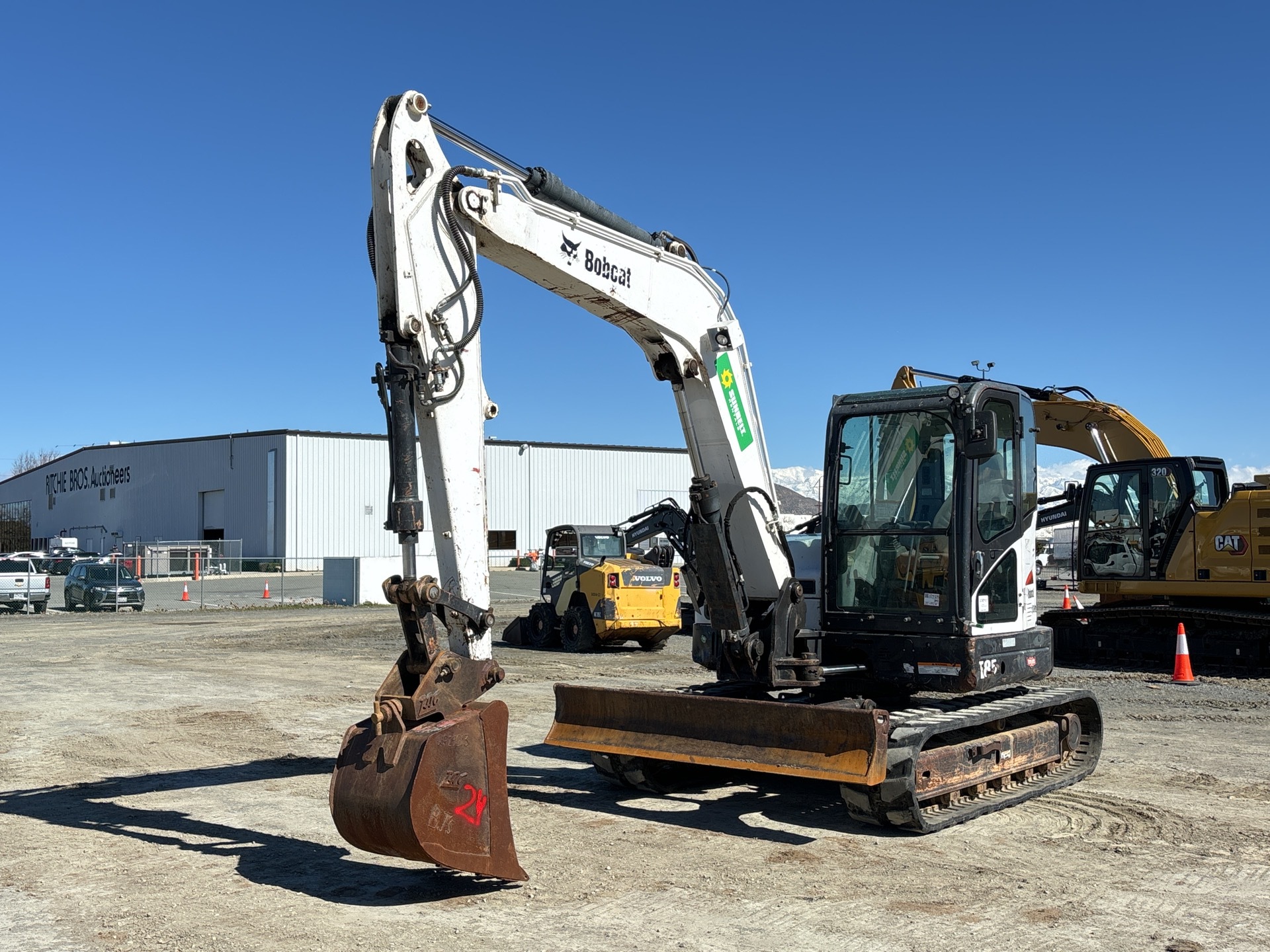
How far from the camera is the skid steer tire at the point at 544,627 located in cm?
2125

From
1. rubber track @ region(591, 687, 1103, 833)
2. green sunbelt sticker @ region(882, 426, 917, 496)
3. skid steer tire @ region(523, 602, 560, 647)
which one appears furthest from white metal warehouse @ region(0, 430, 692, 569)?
green sunbelt sticker @ region(882, 426, 917, 496)

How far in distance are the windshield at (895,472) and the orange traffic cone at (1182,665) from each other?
9246 mm

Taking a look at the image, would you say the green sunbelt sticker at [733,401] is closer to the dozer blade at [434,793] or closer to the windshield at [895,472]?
the windshield at [895,472]

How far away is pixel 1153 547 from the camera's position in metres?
17.2

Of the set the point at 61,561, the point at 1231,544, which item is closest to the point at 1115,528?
the point at 1231,544

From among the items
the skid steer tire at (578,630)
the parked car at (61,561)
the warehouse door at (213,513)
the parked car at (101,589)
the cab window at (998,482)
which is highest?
the warehouse door at (213,513)

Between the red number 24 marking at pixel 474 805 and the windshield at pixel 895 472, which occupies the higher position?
the windshield at pixel 895 472

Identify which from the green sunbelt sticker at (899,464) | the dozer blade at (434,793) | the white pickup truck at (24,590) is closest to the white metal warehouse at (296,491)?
the white pickup truck at (24,590)

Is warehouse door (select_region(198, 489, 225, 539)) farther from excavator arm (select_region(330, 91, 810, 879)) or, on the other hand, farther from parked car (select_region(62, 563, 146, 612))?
excavator arm (select_region(330, 91, 810, 879))

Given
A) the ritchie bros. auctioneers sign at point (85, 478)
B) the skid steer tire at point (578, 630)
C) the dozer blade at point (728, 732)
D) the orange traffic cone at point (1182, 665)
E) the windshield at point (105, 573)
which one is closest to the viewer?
the dozer blade at point (728, 732)

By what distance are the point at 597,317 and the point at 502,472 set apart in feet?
165

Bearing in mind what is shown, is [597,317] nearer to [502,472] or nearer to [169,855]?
[169,855]

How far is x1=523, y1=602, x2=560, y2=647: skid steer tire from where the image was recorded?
2125 centimetres

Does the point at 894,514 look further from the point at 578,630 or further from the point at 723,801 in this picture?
the point at 578,630
